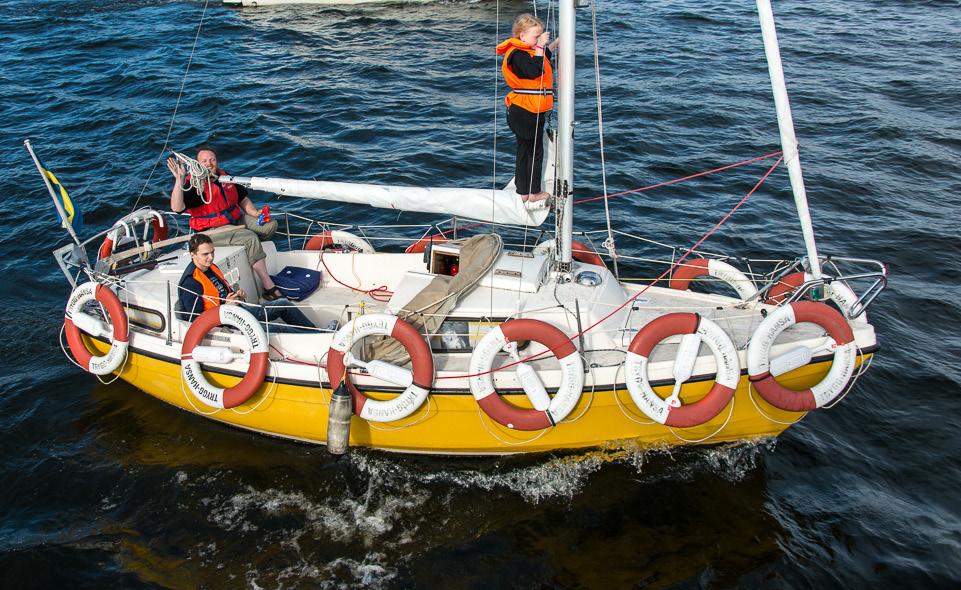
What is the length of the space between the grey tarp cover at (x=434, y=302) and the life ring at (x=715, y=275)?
8.11 ft

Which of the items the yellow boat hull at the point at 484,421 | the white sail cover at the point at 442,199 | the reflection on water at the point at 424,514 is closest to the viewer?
the reflection on water at the point at 424,514

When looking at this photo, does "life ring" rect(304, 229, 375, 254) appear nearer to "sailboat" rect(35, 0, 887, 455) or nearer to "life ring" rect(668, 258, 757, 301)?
"sailboat" rect(35, 0, 887, 455)

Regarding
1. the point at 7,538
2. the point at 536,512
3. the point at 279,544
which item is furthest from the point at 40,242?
the point at 536,512

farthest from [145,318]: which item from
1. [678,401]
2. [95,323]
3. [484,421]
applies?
[678,401]

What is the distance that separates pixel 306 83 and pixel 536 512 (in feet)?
52.8

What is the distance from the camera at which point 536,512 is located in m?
7.98

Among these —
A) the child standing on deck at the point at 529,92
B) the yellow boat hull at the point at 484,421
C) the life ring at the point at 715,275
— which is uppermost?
the child standing on deck at the point at 529,92

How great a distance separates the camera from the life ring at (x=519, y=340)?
744cm

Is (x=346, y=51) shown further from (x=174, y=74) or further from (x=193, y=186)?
(x=193, y=186)

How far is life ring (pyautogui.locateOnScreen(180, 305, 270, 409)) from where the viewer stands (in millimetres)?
7871

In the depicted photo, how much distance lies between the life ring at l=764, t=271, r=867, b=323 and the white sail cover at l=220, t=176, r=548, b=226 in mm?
2915

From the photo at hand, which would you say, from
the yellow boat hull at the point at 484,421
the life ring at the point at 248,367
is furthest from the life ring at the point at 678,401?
the life ring at the point at 248,367

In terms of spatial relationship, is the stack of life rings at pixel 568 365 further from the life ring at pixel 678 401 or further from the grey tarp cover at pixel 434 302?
the grey tarp cover at pixel 434 302

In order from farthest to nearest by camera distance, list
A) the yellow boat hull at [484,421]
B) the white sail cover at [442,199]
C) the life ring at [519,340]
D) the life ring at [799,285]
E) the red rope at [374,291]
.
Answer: the red rope at [374,291]
the white sail cover at [442,199]
the life ring at [799,285]
the yellow boat hull at [484,421]
the life ring at [519,340]
